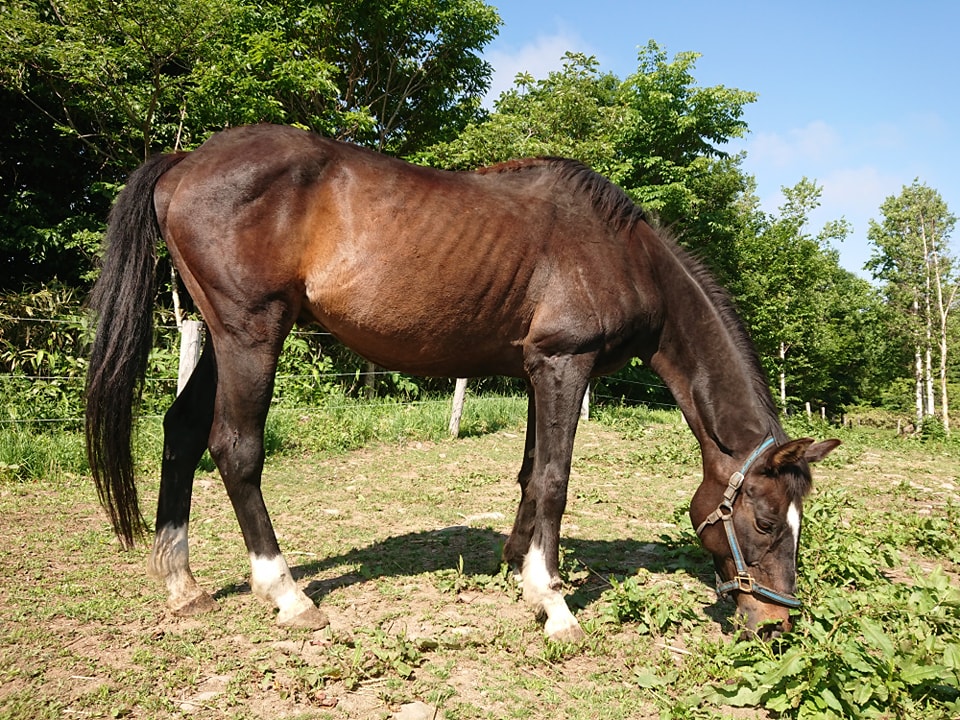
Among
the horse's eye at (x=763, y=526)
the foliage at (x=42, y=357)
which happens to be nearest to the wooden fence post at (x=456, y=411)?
the foliage at (x=42, y=357)

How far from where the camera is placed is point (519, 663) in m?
2.82

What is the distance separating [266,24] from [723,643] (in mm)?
13001

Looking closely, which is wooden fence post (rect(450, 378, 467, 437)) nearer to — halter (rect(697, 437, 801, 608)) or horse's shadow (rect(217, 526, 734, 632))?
horse's shadow (rect(217, 526, 734, 632))

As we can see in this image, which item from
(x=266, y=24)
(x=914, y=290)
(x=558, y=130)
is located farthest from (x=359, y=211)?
(x=914, y=290)

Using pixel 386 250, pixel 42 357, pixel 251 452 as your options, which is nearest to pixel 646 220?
pixel 386 250

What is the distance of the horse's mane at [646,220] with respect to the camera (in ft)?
11.4

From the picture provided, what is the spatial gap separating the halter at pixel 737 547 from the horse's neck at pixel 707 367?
0.40 feet

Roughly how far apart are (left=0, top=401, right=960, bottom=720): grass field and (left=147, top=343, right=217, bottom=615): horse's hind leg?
0.14 m

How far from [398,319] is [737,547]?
6.78 feet

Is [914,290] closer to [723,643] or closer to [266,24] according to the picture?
[266,24]

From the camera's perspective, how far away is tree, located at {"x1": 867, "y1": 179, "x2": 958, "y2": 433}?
2775 cm

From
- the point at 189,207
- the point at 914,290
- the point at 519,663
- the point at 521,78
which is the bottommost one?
the point at 519,663

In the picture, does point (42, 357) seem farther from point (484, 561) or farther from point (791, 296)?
point (791, 296)

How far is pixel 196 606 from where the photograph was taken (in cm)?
312
